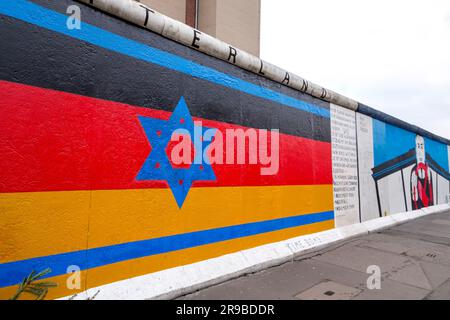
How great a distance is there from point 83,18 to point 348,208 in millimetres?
7126

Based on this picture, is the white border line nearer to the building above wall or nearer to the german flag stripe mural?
the german flag stripe mural

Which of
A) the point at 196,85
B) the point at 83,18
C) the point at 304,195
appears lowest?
the point at 304,195

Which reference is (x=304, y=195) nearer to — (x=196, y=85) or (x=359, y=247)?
(x=359, y=247)

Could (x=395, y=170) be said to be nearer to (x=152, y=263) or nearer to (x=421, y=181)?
(x=421, y=181)

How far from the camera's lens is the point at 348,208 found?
7.61 meters

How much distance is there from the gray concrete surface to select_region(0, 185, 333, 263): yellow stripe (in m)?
0.96

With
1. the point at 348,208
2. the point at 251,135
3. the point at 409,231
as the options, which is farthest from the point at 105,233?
the point at 409,231

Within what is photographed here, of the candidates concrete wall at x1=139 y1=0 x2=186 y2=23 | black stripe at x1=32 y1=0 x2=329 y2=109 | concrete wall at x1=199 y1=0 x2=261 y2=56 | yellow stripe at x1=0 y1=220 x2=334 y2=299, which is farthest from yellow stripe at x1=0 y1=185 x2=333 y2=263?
concrete wall at x1=199 y1=0 x2=261 y2=56

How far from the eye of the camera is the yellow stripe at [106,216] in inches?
107

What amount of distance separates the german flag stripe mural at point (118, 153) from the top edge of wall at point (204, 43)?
124 mm

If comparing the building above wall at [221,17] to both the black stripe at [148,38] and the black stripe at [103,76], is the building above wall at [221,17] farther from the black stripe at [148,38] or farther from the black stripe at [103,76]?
the black stripe at [103,76]

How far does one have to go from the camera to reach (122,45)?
11.6 ft

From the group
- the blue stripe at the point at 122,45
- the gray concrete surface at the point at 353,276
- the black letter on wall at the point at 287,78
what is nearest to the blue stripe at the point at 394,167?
the gray concrete surface at the point at 353,276
